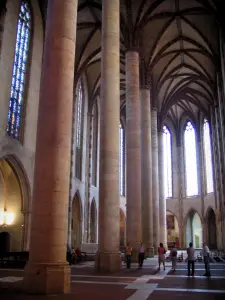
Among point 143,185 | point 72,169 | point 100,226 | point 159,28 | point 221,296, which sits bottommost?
point 221,296

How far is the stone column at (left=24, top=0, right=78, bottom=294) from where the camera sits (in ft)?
27.2

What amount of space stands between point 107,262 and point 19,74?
47.1 ft

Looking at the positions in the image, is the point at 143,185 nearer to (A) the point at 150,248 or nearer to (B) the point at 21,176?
(A) the point at 150,248

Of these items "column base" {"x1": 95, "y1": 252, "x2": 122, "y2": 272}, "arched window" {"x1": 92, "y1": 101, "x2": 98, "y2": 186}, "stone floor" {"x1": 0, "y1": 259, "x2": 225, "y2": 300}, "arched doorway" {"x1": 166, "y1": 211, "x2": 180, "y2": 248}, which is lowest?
"stone floor" {"x1": 0, "y1": 259, "x2": 225, "y2": 300}

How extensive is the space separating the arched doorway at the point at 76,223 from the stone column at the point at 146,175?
29.3 feet

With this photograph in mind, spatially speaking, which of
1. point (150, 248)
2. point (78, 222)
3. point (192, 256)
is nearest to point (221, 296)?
point (192, 256)

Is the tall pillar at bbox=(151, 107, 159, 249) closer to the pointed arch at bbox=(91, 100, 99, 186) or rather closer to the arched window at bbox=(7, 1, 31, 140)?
the pointed arch at bbox=(91, 100, 99, 186)

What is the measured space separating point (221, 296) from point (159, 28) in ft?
79.5

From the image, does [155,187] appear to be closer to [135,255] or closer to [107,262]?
[135,255]

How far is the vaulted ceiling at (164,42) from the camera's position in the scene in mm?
24953

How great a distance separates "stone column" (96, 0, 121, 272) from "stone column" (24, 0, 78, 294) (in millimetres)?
5233

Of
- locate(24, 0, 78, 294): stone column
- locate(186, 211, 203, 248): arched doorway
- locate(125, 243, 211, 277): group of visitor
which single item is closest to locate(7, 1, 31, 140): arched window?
locate(125, 243, 211, 277): group of visitor

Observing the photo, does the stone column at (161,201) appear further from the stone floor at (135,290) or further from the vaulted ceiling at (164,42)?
the stone floor at (135,290)

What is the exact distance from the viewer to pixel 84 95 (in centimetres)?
3412
